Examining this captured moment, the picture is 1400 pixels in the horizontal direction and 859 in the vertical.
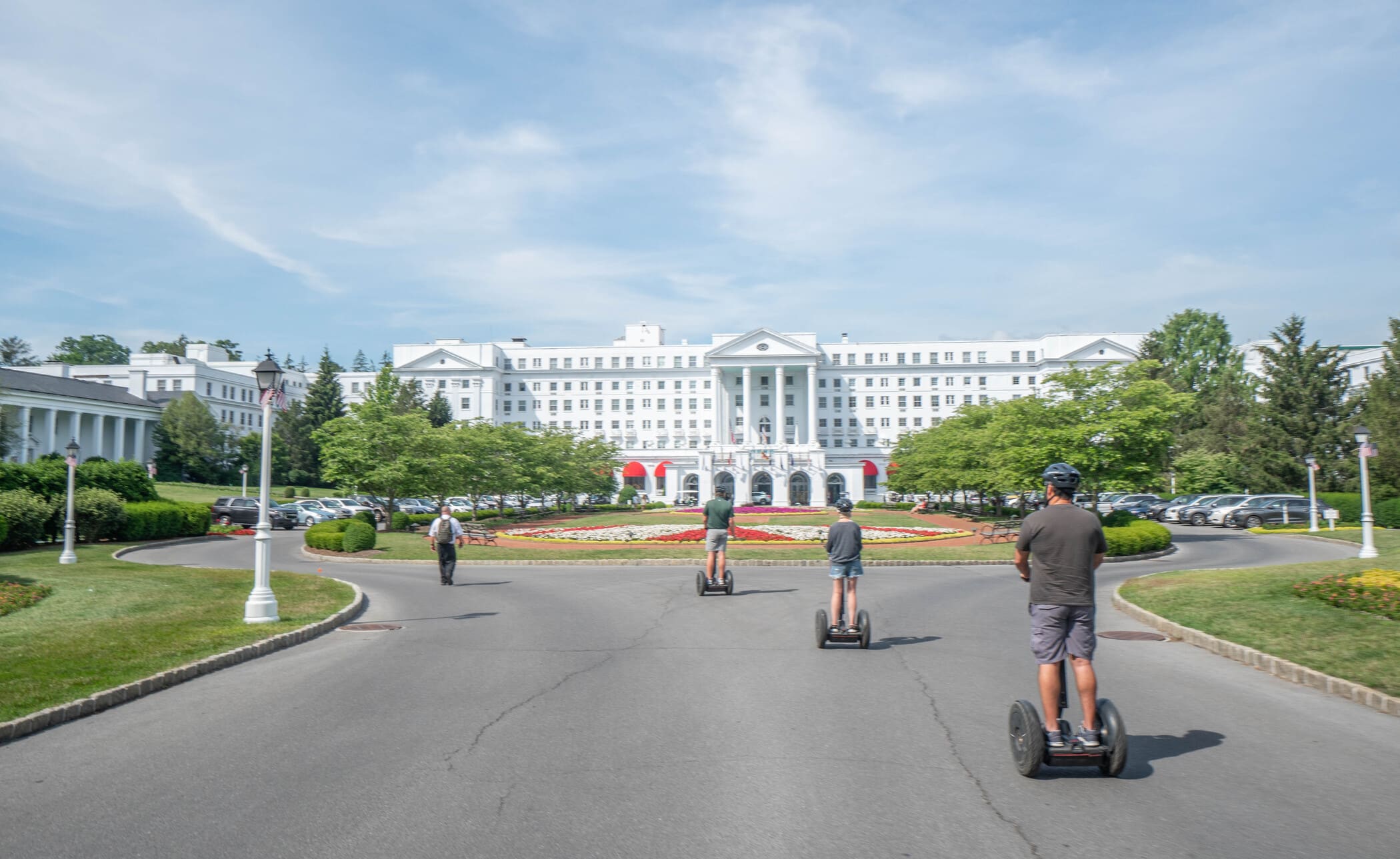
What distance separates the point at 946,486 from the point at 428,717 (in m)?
61.6

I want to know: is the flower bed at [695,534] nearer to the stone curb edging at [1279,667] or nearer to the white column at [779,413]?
the stone curb edging at [1279,667]

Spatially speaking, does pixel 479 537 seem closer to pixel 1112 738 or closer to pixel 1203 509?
pixel 1112 738

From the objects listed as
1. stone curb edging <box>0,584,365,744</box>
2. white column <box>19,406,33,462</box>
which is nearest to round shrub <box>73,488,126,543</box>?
stone curb edging <box>0,584,365,744</box>

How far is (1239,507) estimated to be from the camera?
47.2m

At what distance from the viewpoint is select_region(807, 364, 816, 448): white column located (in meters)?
116

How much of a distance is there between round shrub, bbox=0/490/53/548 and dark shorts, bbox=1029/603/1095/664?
3228cm

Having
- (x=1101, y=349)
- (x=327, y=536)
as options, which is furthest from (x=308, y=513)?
(x=1101, y=349)

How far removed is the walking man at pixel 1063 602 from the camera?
6203 millimetres

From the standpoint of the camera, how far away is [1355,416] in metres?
57.4

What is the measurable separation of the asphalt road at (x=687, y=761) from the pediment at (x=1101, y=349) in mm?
115296

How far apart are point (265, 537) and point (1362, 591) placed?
16499 mm

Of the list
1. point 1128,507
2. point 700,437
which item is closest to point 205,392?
point 700,437

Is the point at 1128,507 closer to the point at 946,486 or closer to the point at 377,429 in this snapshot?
the point at 946,486

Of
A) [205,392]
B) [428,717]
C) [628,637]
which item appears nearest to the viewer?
[428,717]
